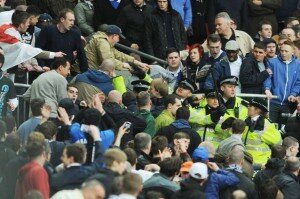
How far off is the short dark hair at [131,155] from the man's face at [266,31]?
8.64m

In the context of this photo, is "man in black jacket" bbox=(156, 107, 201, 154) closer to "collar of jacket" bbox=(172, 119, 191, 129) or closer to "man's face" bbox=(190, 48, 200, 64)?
"collar of jacket" bbox=(172, 119, 191, 129)

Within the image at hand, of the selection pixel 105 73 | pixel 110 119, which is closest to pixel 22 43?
pixel 105 73

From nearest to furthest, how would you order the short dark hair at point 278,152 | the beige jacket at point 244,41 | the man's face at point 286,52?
the short dark hair at point 278,152 → the man's face at point 286,52 → the beige jacket at point 244,41

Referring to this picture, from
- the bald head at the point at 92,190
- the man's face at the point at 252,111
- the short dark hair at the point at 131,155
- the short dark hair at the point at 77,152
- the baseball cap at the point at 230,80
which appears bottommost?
the man's face at the point at 252,111

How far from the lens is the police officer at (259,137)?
23.0 m

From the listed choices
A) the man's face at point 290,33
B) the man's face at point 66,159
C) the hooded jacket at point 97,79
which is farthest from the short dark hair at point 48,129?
the man's face at point 290,33

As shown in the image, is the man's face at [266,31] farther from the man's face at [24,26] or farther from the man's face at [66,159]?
the man's face at [66,159]

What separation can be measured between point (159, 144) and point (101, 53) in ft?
16.0

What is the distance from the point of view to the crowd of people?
60.6 ft

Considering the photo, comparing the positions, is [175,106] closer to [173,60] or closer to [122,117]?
[122,117]

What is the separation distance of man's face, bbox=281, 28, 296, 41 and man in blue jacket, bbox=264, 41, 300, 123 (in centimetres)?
174

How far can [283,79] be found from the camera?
83.6 feet

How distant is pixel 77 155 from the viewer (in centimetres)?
1828

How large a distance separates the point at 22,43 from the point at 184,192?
6.60 m
